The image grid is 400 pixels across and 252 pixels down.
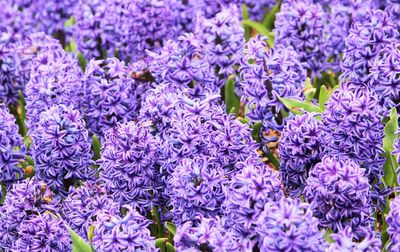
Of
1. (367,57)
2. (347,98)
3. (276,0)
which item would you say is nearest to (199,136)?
(347,98)

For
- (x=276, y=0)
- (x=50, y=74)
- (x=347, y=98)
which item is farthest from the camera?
(x=276, y=0)

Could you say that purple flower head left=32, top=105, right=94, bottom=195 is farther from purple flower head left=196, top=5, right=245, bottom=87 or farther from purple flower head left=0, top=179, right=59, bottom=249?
purple flower head left=196, top=5, right=245, bottom=87

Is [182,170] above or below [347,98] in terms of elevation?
below

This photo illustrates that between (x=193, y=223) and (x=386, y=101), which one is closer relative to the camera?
(x=193, y=223)

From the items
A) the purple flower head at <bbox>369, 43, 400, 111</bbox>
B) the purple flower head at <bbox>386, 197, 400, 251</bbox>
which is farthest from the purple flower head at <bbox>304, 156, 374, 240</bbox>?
the purple flower head at <bbox>369, 43, 400, 111</bbox>

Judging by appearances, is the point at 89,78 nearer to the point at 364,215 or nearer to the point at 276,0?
the point at 364,215
